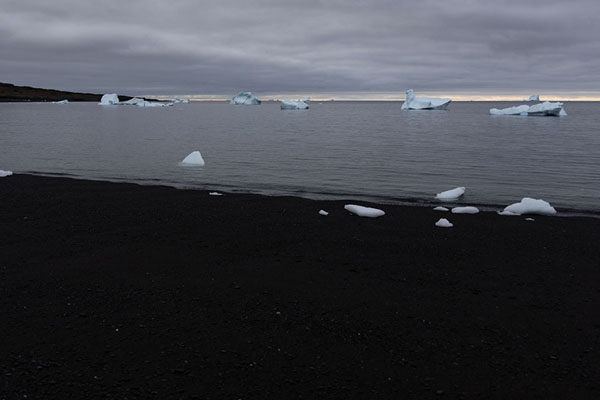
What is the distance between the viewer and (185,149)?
84.2 ft

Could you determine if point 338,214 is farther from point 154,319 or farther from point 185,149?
point 185,149

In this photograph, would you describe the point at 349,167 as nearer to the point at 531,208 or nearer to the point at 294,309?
the point at 531,208

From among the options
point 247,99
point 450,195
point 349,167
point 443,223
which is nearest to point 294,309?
point 443,223

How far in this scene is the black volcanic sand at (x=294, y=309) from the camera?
3.59 metres

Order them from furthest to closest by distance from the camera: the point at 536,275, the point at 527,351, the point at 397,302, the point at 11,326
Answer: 1. the point at 536,275
2. the point at 397,302
3. the point at 11,326
4. the point at 527,351

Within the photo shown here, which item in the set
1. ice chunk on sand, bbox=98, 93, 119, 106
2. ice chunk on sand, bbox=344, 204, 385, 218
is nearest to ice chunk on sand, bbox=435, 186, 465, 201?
ice chunk on sand, bbox=344, 204, 385, 218

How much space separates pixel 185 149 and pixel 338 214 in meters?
18.0

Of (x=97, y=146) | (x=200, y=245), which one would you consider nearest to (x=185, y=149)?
(x=97, y=146)

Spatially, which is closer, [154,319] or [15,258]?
[154,319]

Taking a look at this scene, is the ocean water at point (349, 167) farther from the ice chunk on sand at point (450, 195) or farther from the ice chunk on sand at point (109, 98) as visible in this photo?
the ice chunk on sand at point (109, 98)

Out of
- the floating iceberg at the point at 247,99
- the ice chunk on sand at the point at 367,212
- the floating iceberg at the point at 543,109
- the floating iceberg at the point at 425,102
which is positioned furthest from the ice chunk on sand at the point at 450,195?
the floating iceberg at the point at 247,99

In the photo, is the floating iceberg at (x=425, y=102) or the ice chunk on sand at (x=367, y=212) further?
the floating iceberg at (x=425, y=102)

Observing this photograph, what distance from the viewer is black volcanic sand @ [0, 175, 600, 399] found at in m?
3.59

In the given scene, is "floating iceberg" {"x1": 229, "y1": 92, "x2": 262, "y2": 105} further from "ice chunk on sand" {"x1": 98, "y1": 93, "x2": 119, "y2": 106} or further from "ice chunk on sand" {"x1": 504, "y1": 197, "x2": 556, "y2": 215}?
"ice chunk on sand" {"x1": 504, "y1": 197, "x2": 556, "y2": 215}
